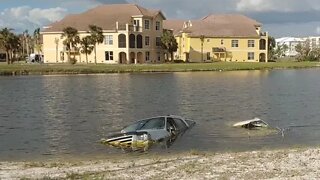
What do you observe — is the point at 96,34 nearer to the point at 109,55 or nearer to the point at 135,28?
the point at 109,55

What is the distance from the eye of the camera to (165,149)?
26.5 m

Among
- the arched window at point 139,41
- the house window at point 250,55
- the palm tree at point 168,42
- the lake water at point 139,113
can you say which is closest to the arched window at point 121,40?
the arched window at point 139,41

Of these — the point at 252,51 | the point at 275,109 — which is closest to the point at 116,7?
the point at 252,51

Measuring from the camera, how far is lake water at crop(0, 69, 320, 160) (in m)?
28.5

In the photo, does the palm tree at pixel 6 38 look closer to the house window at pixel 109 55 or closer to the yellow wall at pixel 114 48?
the yellow wall at pixel 114 48

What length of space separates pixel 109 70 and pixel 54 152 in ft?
266

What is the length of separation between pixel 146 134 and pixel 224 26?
12870 cm

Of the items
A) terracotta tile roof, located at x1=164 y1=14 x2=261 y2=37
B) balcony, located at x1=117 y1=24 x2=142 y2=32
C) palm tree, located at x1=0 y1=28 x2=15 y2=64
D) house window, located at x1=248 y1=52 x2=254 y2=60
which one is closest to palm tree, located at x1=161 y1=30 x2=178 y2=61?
balcony, located at x1=117 y1=24 x2=142 y2=32

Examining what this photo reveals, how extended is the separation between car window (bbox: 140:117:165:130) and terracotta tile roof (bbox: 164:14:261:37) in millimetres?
117502

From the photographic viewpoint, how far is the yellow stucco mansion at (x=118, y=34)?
130750mm

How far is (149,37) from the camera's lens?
445ft

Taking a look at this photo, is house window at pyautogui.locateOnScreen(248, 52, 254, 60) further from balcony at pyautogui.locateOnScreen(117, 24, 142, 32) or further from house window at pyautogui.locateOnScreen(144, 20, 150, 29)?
balcony at pyautogui.locateOnScreen(117, 24, 142, 32)

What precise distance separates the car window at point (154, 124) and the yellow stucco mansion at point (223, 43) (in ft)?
382

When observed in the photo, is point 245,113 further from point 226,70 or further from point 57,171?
point 226,70
